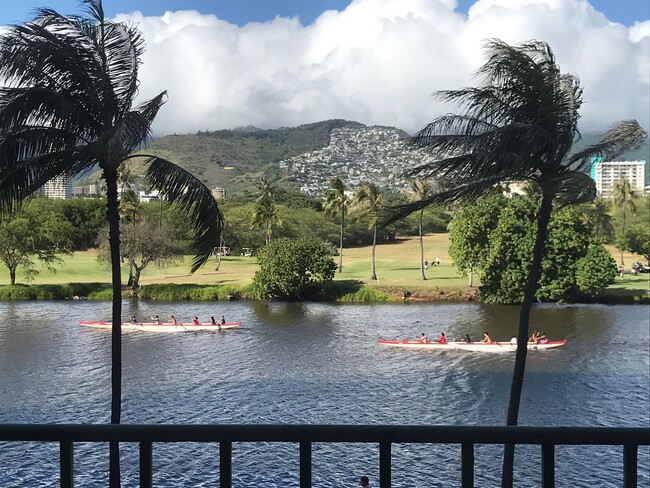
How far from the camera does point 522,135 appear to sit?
13.8m

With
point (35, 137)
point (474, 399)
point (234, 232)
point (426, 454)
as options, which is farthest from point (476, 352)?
point (234, 232)

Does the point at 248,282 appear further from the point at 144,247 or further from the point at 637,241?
the point at 637,241

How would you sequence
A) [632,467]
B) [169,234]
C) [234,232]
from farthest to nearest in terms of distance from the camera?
1. [234,232]
2. [169,234]
3. [632,467]

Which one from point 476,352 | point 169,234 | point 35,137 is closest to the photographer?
point 35,137

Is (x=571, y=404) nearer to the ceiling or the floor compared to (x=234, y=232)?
nearer to the floor

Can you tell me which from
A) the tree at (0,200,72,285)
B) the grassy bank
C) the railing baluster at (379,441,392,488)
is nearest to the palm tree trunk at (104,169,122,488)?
→ the railing baluster at (379,441,392,488)

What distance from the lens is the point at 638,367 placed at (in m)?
34.1

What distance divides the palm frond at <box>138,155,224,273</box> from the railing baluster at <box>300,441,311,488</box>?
9.72 meters

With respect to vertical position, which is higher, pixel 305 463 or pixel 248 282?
pixel 305 463

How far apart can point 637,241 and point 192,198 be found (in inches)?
2906

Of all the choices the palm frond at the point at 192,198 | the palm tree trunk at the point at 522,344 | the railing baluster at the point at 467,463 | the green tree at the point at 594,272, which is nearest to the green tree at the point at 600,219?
the green tree at the point at 594,272

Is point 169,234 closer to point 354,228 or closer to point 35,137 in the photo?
point 354,228

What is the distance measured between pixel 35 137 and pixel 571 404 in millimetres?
23150

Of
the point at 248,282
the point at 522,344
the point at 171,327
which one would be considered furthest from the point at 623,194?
the point at 522,344
